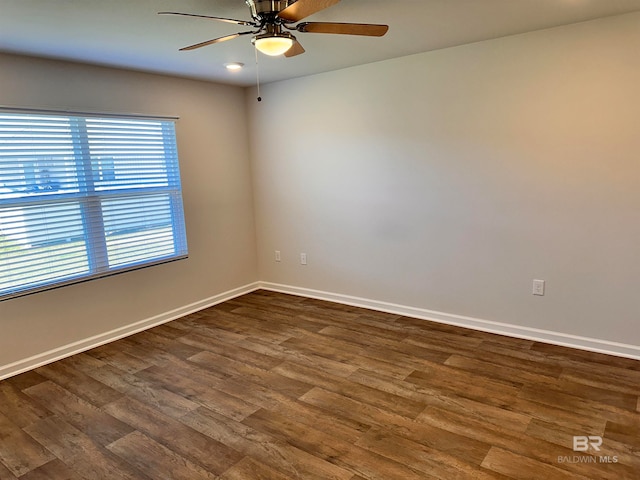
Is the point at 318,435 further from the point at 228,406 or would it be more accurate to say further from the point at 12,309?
the point at 12,309

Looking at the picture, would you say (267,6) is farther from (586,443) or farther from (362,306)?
(362,306)

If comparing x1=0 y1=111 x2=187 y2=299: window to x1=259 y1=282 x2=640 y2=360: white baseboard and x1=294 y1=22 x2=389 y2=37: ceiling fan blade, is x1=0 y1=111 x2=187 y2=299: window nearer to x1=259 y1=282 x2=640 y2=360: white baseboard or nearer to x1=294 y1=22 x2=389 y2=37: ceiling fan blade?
x1=259 y1=282 x2=640 y2=360: white baseboard

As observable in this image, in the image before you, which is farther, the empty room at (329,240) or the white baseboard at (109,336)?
the white baseboard at (109,336)

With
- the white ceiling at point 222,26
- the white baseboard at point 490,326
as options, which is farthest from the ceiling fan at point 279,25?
the white baseboard at point 490,326

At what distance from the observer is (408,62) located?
3543 millimetres

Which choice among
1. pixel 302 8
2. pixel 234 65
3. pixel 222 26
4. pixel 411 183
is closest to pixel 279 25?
pixel 302 8

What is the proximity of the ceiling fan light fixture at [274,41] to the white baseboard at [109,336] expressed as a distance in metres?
2.80

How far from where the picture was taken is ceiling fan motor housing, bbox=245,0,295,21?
196cm

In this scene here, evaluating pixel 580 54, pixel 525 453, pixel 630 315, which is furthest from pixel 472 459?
pixel 580 54

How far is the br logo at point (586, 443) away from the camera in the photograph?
2.08 meters

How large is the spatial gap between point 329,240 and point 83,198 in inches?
88.4

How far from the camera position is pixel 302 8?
71.9 inches

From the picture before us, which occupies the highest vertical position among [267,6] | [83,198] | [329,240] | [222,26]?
[222,26]

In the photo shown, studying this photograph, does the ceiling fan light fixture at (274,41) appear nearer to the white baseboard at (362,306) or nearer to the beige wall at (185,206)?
the beige wall at (185,206)
